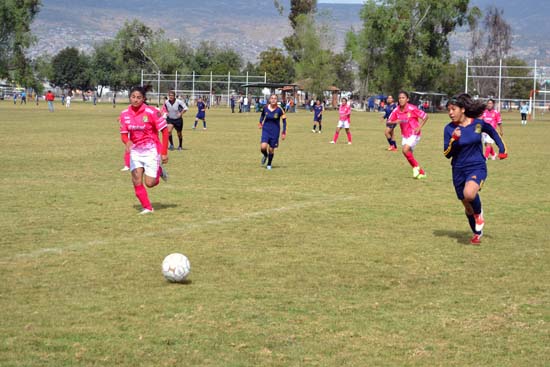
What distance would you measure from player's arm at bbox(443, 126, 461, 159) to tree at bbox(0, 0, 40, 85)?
287 feet

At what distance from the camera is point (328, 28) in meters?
104

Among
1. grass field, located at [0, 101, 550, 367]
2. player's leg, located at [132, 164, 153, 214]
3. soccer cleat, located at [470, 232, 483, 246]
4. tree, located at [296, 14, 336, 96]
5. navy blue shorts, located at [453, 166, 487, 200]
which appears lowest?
grass field, located at [0, 101, 550, 367]

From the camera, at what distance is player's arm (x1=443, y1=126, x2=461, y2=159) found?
34.0ft

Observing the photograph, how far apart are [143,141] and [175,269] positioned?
504 cm

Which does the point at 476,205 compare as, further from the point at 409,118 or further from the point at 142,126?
the point at 409,118

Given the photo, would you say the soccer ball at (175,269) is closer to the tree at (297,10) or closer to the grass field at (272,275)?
the grass field at (272,275)

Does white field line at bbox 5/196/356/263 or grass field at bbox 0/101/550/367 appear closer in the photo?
grass field at bbox 0/101/550/367

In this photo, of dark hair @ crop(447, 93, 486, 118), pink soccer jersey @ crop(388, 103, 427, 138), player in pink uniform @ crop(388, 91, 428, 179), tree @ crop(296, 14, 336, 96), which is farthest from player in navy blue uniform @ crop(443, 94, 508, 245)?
tree @ crop(296, 14, 336, 96)

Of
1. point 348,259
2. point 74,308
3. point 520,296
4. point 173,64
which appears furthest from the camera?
point 173,64

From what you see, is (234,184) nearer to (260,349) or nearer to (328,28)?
(260,349)

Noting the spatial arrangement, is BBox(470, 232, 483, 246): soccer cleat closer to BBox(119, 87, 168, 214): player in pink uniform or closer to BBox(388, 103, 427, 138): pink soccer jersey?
BBox(119, 87, 168, 214): player in pink uniform

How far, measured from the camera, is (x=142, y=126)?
12.6 metres

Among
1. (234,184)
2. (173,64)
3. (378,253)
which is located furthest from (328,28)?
(378,253)

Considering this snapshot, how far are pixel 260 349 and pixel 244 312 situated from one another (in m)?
0.98
